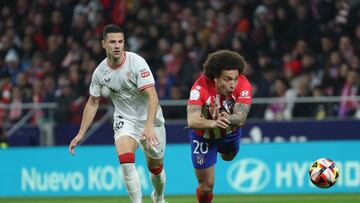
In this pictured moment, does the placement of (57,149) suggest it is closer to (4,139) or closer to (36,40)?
(4,139)

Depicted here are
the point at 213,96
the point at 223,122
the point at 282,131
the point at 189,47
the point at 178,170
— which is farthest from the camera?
the point at 189,47

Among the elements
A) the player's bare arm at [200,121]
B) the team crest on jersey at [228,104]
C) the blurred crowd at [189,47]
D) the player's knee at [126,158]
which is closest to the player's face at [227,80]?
the team crest on jersey at [228,104]

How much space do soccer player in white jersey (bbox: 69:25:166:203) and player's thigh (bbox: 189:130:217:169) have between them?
457mm

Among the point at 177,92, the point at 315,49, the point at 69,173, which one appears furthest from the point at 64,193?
the point at 315,49

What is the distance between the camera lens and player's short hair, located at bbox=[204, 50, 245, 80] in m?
10.6

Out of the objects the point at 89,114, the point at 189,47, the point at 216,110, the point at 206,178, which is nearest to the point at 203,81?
the point at 216,110

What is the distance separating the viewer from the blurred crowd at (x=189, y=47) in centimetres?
1955

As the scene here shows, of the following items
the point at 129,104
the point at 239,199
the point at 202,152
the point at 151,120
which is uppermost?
the point at 129,104

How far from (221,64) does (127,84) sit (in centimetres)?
154

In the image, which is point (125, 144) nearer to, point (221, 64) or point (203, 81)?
point (203, 81)

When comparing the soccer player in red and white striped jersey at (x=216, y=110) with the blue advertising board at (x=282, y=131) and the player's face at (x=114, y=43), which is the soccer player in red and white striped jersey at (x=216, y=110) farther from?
the blue advertising board at (x=282, y=131)

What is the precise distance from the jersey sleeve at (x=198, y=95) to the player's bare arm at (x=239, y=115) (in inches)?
14.9

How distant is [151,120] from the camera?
1089cm

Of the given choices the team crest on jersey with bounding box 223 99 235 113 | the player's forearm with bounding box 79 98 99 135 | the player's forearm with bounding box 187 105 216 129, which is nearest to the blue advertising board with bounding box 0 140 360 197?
the player's forearm with bounding box 79 98 99 135
